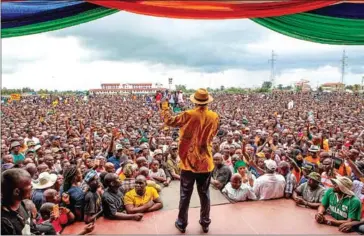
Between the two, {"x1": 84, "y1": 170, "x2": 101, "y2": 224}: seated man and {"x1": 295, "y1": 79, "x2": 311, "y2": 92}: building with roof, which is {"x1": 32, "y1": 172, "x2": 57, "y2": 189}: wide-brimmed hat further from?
{"x1": 295, "y1": 79, "x2": 311, "y2": 92}: building with roof

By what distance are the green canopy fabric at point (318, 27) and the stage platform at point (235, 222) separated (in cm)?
172

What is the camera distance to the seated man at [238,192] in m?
3.77

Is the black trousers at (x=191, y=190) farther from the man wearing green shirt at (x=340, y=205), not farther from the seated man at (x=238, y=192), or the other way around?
the man wearing green shirt at (x=340, y=205)

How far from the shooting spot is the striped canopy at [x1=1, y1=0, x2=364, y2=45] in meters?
Result: 2.36

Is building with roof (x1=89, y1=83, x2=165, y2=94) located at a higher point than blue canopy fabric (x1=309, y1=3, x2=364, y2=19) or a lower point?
lower

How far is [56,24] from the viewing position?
2.64m

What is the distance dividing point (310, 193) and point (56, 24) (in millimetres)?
3195

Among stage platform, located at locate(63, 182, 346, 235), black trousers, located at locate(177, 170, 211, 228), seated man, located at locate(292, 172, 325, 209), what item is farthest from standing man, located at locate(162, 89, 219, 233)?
seated man, located at locate(292, 172, 325, 209)

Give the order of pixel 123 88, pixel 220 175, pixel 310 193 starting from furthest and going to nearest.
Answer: pixel 123 88 → pixel 220 175 → pixel 310 193

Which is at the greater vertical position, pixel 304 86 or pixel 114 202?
pixel 304 86

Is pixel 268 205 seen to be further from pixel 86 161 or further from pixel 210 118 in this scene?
pixel 86 161

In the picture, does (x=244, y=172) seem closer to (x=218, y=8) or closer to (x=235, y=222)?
(x=235, y=222)

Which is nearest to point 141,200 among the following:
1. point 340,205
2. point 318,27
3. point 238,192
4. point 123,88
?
point 238,192

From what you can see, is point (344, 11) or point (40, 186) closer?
point (344, 11)
